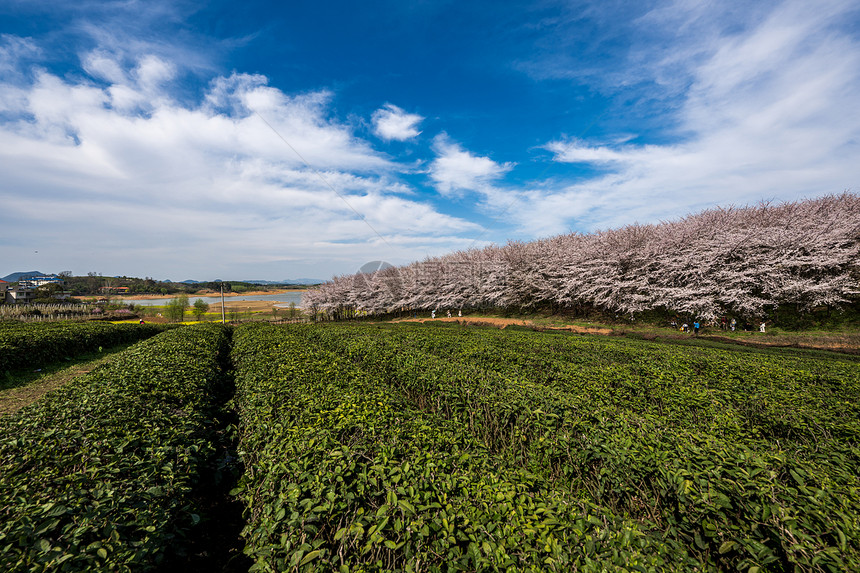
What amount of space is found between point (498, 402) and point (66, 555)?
220 inches

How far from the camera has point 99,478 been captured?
10.2ft

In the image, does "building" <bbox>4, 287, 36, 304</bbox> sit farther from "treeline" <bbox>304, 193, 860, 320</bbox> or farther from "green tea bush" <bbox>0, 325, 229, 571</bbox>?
"green tea bush" <bbox>0, 325, 229, 571</bbox>

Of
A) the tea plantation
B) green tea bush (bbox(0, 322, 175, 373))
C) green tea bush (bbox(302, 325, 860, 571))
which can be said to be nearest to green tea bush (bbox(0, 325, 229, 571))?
the tea plantation

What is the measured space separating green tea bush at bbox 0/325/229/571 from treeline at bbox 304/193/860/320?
34387mm

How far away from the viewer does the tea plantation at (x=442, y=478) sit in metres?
2.53

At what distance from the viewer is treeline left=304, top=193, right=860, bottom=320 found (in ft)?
82.5

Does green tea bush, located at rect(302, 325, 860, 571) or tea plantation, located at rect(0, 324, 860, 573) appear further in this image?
green tea bush, located at rect(302, 325, 860, 571)

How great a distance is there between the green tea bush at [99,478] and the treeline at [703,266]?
34.4m

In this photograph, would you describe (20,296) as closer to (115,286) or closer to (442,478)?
(115,286)

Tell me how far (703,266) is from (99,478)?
37.3 m

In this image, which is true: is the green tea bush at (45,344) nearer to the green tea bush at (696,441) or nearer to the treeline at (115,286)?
the green tea bush at (696,441)

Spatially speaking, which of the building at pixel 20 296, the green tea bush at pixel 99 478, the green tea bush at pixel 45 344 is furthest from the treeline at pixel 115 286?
the green tea bush at pixel 99 478

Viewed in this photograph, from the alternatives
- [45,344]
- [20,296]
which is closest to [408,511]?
[45,344]

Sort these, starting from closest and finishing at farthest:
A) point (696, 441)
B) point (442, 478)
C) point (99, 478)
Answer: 1. point (99, 478)
2. point (442, 478)
3. point (696, 441)
